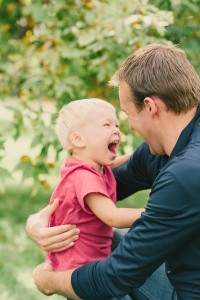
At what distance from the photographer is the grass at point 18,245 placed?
4.26 meters

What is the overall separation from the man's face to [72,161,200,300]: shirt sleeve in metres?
0.26

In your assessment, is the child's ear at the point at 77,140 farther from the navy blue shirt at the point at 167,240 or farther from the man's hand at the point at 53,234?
the navy blue shirt at the point at 167,240

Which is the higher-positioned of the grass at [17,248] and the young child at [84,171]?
the young child at [84,171]

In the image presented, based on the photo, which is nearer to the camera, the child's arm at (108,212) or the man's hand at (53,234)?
the child's arm at (108,212)

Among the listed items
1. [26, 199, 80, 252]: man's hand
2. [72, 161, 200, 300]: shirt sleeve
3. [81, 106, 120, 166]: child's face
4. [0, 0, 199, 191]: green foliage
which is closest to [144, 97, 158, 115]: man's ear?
[72, 161, 200, 300]: shirt sleeve

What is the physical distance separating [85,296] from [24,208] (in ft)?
12.7

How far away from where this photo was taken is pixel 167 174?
7.56ft

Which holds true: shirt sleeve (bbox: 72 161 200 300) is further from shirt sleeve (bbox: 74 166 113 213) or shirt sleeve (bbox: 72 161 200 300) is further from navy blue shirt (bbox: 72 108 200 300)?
shirt sleeve (bbox: 74 166 113 213)

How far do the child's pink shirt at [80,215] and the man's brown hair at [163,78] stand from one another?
0.44m

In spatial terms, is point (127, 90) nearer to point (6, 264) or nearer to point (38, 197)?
point (6, 264)

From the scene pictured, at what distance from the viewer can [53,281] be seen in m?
2.86

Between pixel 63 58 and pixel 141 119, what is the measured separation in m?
2.42

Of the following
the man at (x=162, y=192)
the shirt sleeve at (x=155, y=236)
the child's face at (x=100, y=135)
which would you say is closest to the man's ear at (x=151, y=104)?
the man at (x=162, y=192)

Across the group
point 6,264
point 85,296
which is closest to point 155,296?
point 85,296
